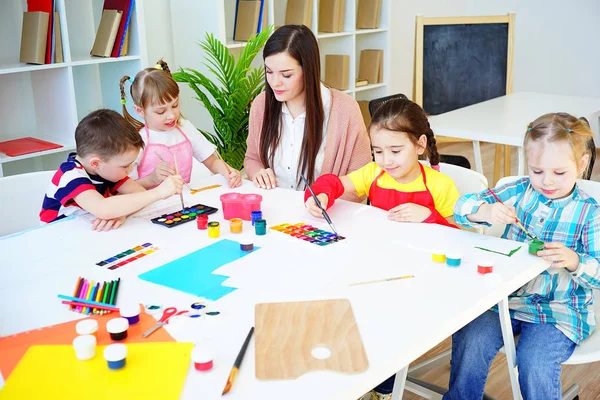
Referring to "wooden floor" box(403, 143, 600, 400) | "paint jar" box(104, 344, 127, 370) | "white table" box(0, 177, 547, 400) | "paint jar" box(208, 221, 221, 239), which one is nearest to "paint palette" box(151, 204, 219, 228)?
"white table" box(0, 177, 547, 400)

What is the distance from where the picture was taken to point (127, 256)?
4.88ft

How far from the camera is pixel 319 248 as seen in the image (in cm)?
151

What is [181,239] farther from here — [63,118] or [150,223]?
[63,118]

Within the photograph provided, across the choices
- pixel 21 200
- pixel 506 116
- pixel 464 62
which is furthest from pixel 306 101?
pixel 464 62

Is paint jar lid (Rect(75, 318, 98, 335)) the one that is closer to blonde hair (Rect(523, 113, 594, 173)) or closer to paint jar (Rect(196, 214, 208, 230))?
paint jar (Rect(196, 214, 208, 230))

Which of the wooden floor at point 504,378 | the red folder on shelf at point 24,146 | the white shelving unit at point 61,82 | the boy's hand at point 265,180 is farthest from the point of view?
the white shelving unit at point 61,82

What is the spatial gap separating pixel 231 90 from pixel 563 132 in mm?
1897

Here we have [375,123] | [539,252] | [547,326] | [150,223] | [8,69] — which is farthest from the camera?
[8,69]

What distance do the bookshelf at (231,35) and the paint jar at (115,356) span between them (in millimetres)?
2538

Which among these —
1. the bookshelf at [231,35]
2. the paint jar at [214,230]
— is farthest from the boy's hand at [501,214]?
the bookshelf at [231,35]

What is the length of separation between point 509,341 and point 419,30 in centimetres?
332

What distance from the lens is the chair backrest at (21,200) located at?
6.35ft

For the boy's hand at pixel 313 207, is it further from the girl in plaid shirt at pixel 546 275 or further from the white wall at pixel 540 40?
the white wall at pixel 540 40

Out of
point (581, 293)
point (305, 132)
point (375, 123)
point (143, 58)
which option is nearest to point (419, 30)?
point (143, 58)
